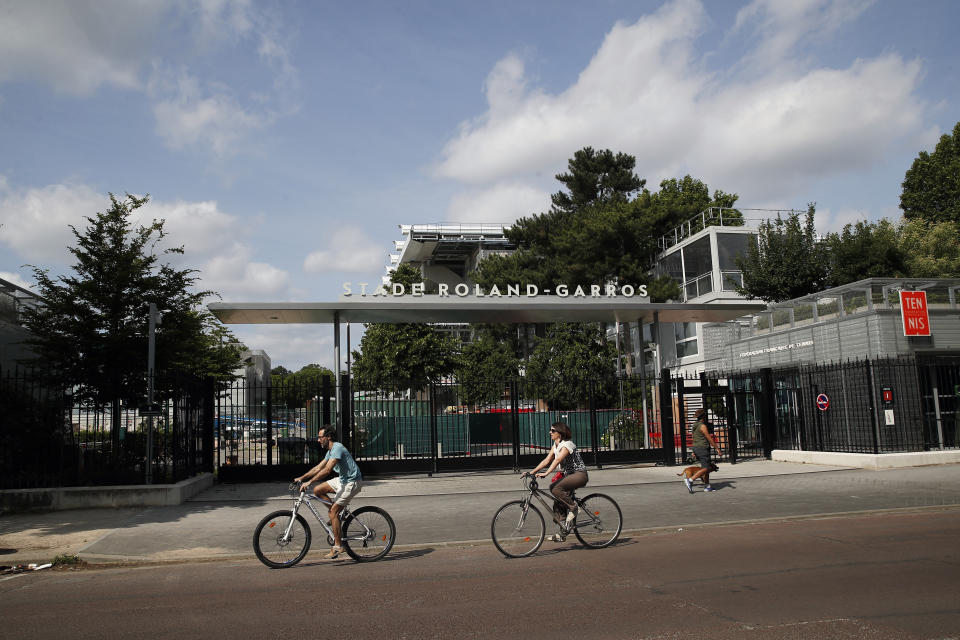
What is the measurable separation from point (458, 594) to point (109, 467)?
11.2 meters

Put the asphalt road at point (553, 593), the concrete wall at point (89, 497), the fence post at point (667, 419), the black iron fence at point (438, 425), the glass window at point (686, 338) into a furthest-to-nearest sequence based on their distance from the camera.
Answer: the glass window at point (686, 338)
the fence post at point (667, 419)
the black iron fence at point (438, 425)
the concrete wall at point (89, 497)
the asphalt road at point (553, 593)

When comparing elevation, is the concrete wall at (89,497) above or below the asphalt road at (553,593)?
above

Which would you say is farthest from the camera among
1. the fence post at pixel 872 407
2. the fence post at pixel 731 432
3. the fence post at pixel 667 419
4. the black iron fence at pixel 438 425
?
the fence post at pixel 731 432

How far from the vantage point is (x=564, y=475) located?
9367mm

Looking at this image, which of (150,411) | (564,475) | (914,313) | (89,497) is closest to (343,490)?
(564,475)

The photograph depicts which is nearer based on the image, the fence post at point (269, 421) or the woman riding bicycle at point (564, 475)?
the woman riding bicycle at point (564, 475)

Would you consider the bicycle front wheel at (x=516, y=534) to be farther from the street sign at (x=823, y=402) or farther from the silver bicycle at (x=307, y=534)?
the street sign at (x=823, y=402)

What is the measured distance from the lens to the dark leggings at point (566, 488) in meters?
9.27

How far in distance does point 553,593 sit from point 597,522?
254 centimetres

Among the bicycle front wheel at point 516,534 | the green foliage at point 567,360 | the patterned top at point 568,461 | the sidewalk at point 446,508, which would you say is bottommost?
the sidewalk at point 446,508

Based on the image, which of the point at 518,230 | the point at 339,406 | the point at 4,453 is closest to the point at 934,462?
the point at 339,406

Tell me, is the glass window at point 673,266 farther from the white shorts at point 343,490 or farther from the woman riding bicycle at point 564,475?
the white shorts at point 343,490

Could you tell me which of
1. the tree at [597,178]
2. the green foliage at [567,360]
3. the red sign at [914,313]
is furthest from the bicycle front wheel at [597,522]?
the tree at [597,178]

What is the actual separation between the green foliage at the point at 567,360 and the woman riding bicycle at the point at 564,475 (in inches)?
891
